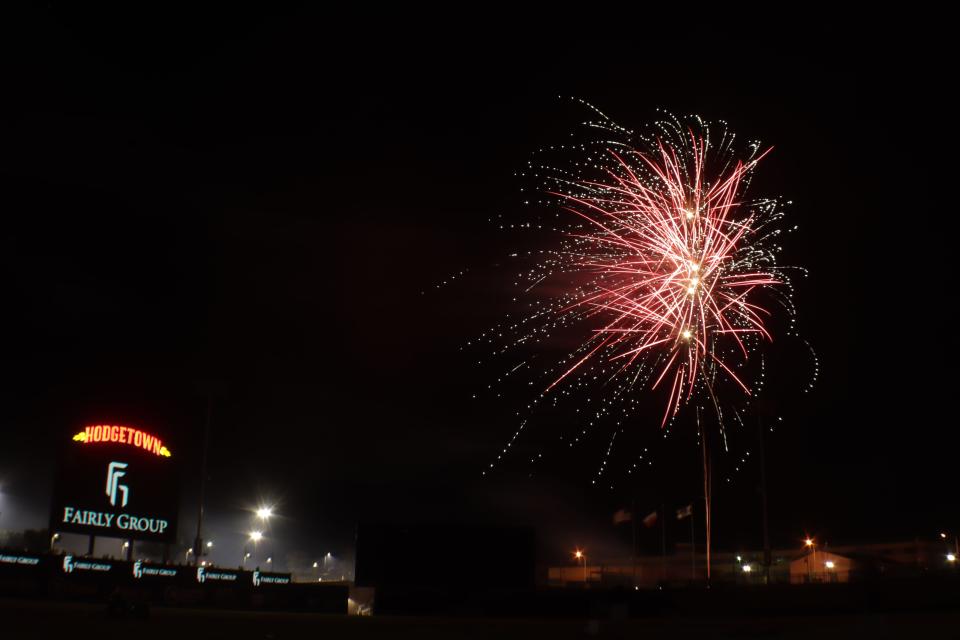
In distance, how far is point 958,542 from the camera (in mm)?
71875

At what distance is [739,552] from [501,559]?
4455 cm

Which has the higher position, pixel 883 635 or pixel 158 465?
pixel 158 465

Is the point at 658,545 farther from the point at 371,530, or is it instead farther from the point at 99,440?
the point at 99,440

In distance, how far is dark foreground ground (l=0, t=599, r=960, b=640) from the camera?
22484mm

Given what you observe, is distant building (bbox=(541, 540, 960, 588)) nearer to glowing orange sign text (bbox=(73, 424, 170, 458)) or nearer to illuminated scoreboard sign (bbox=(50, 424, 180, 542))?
illuminated scoreboard sign (bbox=(50, 424, 180, 542))

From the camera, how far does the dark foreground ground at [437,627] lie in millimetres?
22484

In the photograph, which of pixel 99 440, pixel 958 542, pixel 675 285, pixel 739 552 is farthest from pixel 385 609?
pixel 958 542

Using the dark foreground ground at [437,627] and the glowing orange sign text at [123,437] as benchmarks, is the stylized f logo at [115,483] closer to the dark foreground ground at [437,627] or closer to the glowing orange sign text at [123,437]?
the glowing orange sign text at [123,437]

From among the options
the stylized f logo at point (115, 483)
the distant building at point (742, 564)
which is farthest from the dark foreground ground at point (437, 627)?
the distant building at point (742, 564)

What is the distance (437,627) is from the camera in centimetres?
2756

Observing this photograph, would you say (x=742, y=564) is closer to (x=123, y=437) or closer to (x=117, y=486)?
(x=117, y=486)

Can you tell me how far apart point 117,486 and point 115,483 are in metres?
0.18

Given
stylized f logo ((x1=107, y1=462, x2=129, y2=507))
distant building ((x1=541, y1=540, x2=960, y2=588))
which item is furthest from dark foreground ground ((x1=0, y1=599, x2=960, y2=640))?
distant building ((x1=541, y1=540, x2=960, y2=588))

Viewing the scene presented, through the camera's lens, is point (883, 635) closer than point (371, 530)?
Yes
